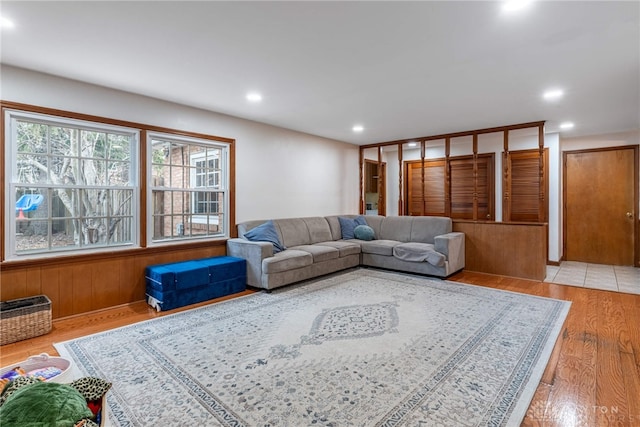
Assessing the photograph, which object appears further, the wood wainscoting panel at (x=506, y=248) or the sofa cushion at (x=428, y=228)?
the sofa cushion at (x=428, y=228)

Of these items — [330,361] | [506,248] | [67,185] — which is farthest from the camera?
[506,248]

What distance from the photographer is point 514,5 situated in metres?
2.09

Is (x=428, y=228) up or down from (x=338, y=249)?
up

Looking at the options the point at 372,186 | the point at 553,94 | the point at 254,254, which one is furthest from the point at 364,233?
the point at 553,94

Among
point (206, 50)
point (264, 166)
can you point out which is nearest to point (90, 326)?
point (206, 50)

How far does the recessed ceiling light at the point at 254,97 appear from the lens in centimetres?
383

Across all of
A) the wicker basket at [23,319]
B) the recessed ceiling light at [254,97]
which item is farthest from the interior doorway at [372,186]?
the wicker basket at [23,319]

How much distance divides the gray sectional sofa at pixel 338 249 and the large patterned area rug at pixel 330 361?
22.7 inches

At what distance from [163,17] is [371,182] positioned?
6889 mm

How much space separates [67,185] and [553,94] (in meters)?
5.34

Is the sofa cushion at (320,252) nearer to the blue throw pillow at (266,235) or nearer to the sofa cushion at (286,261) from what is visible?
the sofa cushion at (286,261)

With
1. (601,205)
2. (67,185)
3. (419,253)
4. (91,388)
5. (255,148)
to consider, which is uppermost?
(255,148)

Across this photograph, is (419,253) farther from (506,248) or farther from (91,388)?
(91,388)

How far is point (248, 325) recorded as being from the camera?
3.14 metres
